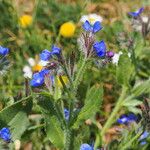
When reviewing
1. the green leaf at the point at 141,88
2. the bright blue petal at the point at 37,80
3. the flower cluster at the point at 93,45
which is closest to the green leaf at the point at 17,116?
the bright blue petal at the point at 37,80

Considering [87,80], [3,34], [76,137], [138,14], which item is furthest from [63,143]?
[3,34]

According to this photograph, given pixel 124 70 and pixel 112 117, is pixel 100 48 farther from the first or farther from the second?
pixel 112 117

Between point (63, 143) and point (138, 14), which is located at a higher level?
point (138, 14)

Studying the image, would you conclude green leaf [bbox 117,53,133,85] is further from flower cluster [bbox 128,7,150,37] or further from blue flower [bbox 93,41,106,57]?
blue flower [bbox 93,41,106,57]

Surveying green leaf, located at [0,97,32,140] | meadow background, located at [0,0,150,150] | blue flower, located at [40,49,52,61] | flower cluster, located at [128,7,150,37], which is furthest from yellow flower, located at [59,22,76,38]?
blue flower, located at [40,49,52,61]

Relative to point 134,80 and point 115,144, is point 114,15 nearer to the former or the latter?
point 134,80

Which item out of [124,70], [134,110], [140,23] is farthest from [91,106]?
[140,23]

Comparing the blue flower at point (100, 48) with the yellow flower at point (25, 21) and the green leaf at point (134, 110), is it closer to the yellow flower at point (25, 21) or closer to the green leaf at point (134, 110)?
the green leaf at point (134, 110)
